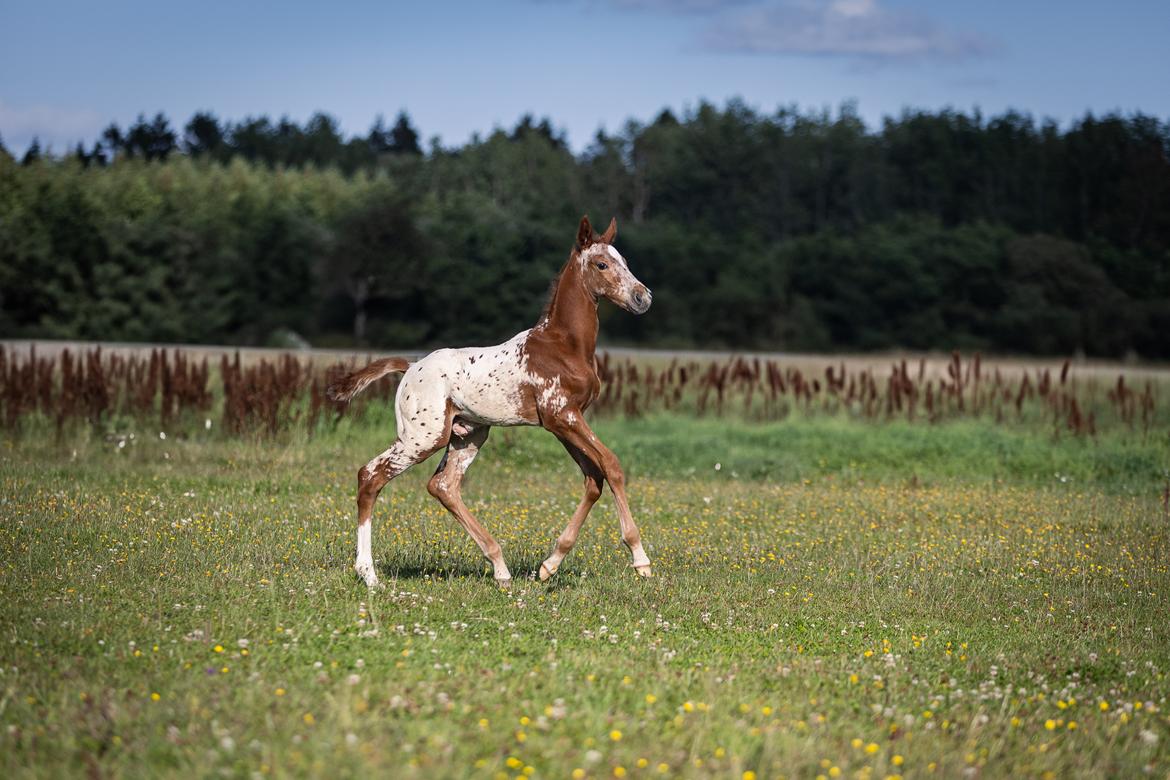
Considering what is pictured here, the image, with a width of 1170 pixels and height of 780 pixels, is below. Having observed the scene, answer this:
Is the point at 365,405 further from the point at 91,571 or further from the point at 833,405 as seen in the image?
the point at 91,571

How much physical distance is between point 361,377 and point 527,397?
5.07 ft

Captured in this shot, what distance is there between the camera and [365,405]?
66.8 feet

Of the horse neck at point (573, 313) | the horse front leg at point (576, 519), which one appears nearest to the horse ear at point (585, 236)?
the horse neck at point (573, 313)

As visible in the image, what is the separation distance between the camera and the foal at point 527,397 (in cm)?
974

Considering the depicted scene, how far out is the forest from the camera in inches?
2082

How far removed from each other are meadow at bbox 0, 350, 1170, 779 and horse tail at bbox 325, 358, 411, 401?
145cm

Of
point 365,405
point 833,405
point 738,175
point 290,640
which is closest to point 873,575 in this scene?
point 290,640

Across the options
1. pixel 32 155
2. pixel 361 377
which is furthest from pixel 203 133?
pixel 361 377

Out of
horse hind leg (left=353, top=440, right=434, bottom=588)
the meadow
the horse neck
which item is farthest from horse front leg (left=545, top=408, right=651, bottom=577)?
horse hind leg (left=353, top=440, right=434, bottom=588)

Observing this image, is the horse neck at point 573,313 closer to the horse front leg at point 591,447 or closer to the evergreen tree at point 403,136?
the horse front leg at point 591,447

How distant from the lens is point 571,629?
332 inches

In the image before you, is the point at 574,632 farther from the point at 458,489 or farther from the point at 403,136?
the point at 403,136

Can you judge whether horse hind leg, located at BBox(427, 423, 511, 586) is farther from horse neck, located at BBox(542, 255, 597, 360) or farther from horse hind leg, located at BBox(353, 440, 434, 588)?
horse neck, located at BBox(542, 255, 597, 360)

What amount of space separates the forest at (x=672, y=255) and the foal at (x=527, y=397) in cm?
4124
